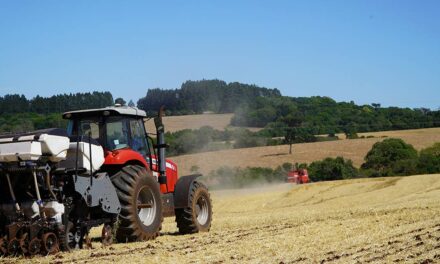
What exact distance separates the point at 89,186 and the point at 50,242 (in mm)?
1304

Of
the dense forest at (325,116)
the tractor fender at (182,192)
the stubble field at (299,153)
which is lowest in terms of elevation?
the stubble field at (299,153)

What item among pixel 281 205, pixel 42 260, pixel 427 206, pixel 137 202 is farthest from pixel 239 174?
pixel 42 260

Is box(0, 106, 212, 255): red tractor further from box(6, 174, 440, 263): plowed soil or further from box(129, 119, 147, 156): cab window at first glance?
box(6, 174, 440, 263): plowed soil

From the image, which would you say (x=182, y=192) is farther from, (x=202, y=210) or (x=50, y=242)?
(x=50, y=242)

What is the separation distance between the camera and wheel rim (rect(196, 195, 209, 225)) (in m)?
13.5

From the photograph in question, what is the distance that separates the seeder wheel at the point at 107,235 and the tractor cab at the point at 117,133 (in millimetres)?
1104

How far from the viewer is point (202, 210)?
13617mm

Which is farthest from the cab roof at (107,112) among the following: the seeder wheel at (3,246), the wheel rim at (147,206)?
the seeder wheel at (3,246)

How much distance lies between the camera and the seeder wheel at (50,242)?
352 inches

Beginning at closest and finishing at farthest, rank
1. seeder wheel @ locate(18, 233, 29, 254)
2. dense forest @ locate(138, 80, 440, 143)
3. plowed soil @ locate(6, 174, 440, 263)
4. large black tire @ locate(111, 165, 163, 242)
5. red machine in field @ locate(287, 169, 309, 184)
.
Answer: plowed soil @ locate(6, 174, 440, 263)
seeder wheel @ locate(18, 233, 29, 254)
large black tire @ locate(111, 165, 163, 242)
red machine in field @ locate(287, 169, 309, 184)
dense forest @ locate(138, 80, 440, 143)

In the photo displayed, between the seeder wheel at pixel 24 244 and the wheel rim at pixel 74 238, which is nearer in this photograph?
the seeder wheel at pixel 24 244

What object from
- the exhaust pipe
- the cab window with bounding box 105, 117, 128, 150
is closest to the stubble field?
the exhaust pipe

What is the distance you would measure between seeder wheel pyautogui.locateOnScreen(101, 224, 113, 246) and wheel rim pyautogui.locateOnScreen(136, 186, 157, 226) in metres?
1.11

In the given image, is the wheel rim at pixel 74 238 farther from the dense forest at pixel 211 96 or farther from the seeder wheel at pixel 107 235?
the dense forest at pixel 211 96
